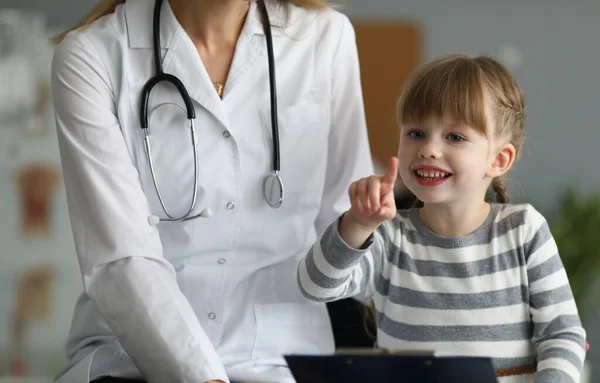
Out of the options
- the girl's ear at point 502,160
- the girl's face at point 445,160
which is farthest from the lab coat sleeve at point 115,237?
the girl's ear at point 502,160

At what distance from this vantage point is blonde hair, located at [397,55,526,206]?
1337 millimetres

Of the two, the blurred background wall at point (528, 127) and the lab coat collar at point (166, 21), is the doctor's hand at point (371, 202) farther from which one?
the blurred background wall at point (528, 127)

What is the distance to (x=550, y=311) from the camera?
1322mm

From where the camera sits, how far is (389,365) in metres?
1.05

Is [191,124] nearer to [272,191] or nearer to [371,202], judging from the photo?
[272,191]

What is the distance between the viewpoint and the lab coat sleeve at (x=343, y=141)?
1677mm

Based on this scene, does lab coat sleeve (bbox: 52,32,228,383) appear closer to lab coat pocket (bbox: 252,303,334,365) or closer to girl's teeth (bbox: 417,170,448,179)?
lab coat pocket (bbox: 252,303,334,365)

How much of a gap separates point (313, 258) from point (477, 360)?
378mm

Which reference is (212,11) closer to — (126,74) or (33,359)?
(126,74)

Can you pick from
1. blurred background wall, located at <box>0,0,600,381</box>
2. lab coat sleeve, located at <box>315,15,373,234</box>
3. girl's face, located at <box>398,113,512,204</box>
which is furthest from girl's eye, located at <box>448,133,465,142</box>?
blurred background wall, located at <box>0,0,600,381</box>

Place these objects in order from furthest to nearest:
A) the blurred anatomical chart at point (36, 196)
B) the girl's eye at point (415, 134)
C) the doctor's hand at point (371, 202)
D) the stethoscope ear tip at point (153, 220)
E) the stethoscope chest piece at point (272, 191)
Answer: the blurred anatomical chart at point (36, 196) → the stethoscope chest piece at point (272, 191) → the stethoscope ear tip at point (153, 220) → the girl's eye at point (415, 134) → the doctor's hand at point (371, 202)

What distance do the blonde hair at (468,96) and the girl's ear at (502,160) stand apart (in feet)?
0.06

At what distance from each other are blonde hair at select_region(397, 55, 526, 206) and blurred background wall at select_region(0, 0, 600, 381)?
185 centimetres

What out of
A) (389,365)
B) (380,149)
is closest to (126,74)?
(389,365)
